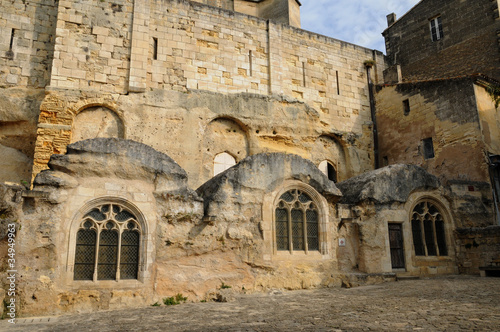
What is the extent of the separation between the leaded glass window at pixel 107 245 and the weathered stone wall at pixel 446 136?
9.08 meters

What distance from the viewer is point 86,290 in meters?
7.46

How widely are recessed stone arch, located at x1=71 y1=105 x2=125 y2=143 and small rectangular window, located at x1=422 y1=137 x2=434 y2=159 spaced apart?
35.7 feet

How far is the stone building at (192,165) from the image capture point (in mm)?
7824

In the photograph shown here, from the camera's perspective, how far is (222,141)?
14773 mm

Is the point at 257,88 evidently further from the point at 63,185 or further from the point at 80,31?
the point at 63,185

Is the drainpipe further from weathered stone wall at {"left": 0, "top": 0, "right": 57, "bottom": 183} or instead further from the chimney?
weathered stone wall at {"left": 0, "top": 0, "right": 57, "bottom": 183}

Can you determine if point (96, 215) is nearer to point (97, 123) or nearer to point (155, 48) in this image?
point (97, 123)

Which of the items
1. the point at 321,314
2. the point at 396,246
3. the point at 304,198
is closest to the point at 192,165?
the point at 304,198

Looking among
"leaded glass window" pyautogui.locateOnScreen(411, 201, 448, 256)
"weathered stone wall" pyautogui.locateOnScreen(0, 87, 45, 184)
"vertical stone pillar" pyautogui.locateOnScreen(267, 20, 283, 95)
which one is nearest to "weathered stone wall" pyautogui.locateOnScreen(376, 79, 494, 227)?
"leaded glass window" pyautogui.locateOnScreen(411, 201, 448, 256)

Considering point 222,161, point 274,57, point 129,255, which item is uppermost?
point 274,57

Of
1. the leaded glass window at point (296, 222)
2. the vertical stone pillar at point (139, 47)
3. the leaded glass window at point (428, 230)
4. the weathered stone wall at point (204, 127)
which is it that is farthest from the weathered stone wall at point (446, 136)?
the vertical stone pillar at point (139, 47)

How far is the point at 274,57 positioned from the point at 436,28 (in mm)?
7537

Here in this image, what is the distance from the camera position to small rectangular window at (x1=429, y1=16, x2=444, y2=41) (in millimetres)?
17828

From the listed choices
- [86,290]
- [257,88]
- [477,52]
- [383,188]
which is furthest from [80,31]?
[477,52]
